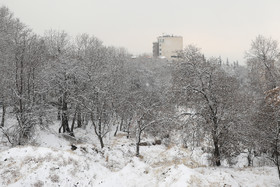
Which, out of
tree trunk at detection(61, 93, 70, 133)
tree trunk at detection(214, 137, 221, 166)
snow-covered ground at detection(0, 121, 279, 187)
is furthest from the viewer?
tree trunk at detection(61, 93, 70, 133)

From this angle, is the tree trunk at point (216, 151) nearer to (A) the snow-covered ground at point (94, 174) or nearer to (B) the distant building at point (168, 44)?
(A) the snow-covered ground at point (94, 174)

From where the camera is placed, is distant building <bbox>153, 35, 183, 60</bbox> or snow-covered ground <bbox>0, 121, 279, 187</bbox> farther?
distant building <bbox>153, 35, 183, 60</bbox>

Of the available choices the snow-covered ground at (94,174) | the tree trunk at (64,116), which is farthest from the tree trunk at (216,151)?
the tree trunk at (64,116)

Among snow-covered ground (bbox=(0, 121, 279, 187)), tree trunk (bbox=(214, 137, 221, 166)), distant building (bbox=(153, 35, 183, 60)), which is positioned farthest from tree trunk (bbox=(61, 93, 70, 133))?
distant building (bbox=(153, 35, 183, 60))

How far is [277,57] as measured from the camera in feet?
93.9

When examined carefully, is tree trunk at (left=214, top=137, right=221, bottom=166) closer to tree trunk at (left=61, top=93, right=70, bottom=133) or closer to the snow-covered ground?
the snow-covered ground

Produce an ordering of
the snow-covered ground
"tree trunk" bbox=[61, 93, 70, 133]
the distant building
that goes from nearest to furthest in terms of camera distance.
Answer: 1. the snow-covered ground
2. "tree trunk" bbox=[61, 93, 70, 133]
3. the distant building

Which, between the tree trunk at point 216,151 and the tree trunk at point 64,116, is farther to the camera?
the tree trunk at point 64,116

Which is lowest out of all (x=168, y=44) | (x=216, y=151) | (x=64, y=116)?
(x=216, y=151)

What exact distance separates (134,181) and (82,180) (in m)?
2.60

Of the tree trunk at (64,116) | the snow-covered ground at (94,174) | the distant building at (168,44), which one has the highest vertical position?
the distant building at (168,44)

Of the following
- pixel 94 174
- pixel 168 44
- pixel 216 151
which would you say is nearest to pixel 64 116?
pixel 94 174

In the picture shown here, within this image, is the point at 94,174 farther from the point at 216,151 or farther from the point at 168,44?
the point at 168,44

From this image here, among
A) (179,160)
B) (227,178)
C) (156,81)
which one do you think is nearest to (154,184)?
(227,178)
